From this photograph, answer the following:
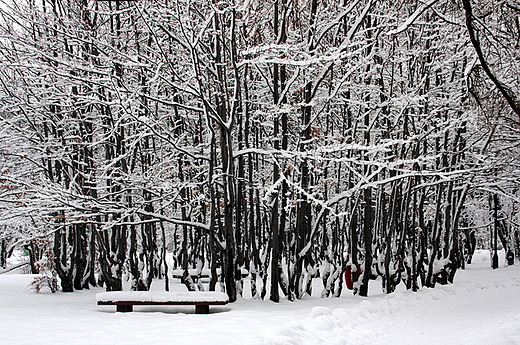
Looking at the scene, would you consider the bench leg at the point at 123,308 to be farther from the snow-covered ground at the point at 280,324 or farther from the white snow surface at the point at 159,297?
the snow-covered ground at the point at 280,324

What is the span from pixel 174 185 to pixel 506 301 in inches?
340

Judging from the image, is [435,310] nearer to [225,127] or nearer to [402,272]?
[402,272]

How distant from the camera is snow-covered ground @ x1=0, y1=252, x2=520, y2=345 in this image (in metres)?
5.33

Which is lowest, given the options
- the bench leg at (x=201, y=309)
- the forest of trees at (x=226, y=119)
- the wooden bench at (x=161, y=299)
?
the bench leg at (x=201, y=309)

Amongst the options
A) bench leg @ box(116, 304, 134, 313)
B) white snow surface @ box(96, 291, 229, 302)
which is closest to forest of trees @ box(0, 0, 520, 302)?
white snow surface @ box(96, 291, 229, 302)

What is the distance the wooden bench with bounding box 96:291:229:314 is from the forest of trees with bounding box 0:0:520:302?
1.47 m

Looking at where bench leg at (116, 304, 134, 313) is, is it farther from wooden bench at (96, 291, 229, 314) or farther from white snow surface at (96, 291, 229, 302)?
white snow surface at (96, 291, 229, 302)

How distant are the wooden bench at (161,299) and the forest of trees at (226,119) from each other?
1.47 meters

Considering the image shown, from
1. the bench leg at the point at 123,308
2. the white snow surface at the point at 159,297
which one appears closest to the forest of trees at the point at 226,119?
the white snow surface at the point at 159,297

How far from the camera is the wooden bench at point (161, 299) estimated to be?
26.3 feet

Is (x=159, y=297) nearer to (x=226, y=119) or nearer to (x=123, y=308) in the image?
(x=123, y=308)

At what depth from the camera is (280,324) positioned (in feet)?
20.7

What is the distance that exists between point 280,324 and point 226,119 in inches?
227

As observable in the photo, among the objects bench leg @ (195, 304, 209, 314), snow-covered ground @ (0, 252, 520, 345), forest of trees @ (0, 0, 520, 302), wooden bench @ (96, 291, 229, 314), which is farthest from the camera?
forest of trees @ (0, 0, 520, 302)
